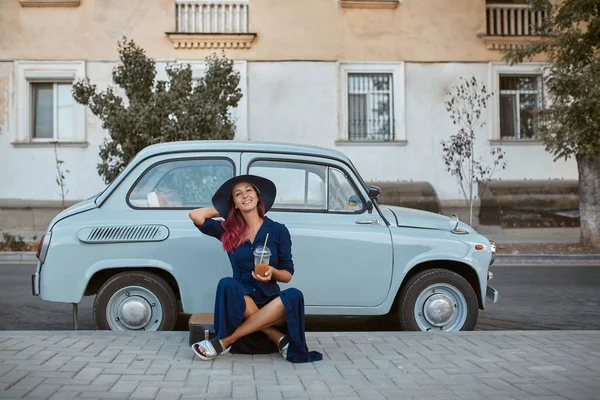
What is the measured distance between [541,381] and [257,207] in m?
2.44

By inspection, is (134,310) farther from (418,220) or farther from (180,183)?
(418,220)

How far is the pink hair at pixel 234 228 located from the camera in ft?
20.9

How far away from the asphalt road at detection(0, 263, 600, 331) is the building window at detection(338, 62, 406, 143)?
885 centimetres

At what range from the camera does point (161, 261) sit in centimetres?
725

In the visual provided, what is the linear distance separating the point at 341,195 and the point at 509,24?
52.6 feet

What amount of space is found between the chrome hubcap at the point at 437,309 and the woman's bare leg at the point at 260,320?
5.91 feet

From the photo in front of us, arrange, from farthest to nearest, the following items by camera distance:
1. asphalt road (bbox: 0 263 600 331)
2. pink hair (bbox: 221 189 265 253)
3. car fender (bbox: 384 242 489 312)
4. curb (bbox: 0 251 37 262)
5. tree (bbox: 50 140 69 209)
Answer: tree (bbox: 50 140 69 209), curb (bbox: 0 251 37 262), asphalt road (bbox: 0 263 600 331), car fender (bbox: 384 242 489 312), pink hair (bbox: 221 189 265 253)

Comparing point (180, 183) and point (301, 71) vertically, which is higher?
point (301, 71)

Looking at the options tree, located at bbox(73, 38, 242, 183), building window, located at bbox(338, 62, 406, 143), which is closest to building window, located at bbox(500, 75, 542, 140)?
building window, located at bbox(338, 62, 406, 143)

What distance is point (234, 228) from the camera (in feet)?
21.0

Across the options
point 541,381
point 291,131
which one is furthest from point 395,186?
point 541,381

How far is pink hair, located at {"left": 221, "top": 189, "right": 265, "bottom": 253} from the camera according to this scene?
6355 millimetres

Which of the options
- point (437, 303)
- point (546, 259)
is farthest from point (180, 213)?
point (546, 259)

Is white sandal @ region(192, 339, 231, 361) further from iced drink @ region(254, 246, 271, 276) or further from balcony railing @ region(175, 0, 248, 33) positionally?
balcony railing @ region(175, 0, 248, 33)
